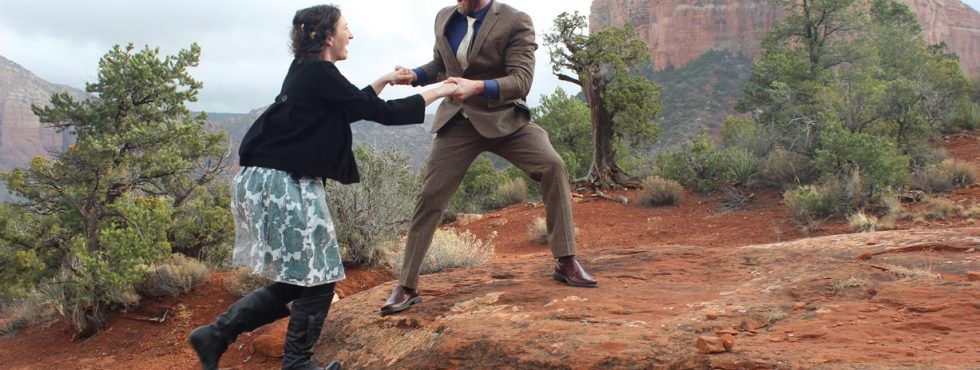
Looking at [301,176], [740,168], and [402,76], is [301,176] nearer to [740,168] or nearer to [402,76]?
[402,76]

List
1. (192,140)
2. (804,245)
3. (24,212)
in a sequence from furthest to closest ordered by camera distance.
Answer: (192,140) → (24,212) → (804,245)

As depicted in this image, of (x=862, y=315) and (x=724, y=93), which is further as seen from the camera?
(x=724, y=93)

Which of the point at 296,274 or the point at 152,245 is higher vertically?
the point at 296,274

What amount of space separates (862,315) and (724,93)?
55314mm

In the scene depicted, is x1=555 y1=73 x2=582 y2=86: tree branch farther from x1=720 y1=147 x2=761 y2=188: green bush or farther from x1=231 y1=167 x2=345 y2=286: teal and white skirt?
x1=231 y1=167 x2=345 y2=286: teal and white skirt

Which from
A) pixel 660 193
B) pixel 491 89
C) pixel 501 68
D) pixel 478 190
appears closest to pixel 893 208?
pixel 660 193

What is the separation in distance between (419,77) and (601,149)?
11310 mm

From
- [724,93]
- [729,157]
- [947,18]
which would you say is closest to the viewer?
[729,157]

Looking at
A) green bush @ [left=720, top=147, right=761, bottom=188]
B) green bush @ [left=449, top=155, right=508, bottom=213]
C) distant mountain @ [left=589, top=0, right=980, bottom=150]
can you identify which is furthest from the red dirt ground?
distant mountain @ [left=589, top=0, right=980, bottom=150]

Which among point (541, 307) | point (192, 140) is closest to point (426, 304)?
point (541, 307)

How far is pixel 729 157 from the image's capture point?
13.2m

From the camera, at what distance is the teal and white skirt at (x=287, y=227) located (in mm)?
2854

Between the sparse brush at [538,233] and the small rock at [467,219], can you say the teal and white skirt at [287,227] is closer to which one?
the sparse brush at [538,233]

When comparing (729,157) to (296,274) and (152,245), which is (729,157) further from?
(296,274)
